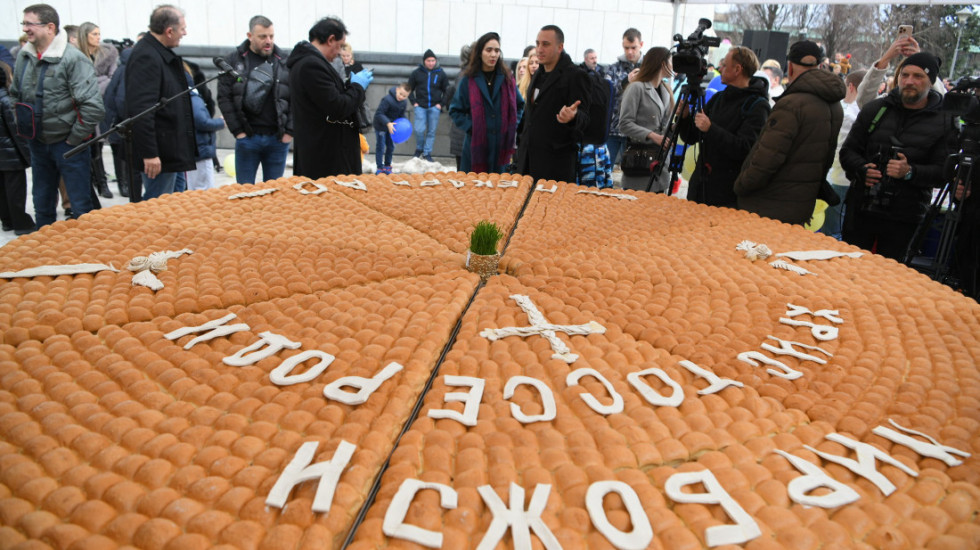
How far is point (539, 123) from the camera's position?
16.1 ft

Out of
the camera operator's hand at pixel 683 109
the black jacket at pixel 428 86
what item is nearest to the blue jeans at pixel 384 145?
the black jacket at pixel 428 86

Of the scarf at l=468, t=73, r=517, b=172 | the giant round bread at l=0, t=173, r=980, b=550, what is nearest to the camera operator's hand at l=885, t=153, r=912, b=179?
the giant round bread at l=0, t=173, r=980, b=550

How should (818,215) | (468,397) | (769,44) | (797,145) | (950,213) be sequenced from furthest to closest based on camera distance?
(769,44)
(818,215)
(950,213)
(797,145)
(468,397)

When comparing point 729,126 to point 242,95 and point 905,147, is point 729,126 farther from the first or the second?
point 242,95

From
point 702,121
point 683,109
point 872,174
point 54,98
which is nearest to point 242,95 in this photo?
point 54,98

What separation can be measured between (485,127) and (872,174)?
288 cm

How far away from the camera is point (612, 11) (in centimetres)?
1132

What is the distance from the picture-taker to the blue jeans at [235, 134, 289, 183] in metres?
5.48

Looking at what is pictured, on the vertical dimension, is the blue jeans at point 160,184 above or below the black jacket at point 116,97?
below

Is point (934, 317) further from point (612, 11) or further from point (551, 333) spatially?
point (612, 11)

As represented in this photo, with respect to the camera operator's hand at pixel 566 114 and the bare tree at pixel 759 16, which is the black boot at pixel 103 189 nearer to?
the camera operator's hand at pixel 566 114

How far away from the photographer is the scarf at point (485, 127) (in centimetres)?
543

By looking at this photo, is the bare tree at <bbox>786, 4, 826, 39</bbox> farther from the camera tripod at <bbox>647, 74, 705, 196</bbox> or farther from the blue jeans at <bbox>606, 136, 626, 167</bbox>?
the camera tripod at <bbox>647, 74, 705, 196</bbox>

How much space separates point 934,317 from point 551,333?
1.42 meters
